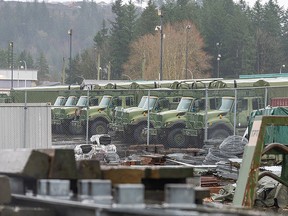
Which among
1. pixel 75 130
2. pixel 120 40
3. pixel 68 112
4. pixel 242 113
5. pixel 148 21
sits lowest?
pixel 75 130

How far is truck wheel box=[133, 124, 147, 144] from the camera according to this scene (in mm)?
34569

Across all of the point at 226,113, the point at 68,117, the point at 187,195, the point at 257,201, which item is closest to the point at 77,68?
the point at 68,117

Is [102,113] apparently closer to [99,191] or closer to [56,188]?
[56,188]

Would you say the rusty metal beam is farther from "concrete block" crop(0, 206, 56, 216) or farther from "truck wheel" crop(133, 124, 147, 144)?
"truck wheel" crop(133, 124, 147, 144)

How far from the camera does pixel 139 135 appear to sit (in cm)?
3656

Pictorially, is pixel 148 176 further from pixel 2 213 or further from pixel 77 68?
pixel 77 68

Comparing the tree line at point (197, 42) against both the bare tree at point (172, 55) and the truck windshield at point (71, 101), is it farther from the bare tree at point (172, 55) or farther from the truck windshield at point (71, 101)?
the truck windshield at point (71, 101)

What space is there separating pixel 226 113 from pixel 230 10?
97025 millimetres

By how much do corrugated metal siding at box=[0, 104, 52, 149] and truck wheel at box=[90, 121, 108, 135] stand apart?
12.4m

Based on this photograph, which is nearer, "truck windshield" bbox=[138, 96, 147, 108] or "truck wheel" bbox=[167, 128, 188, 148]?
"truck wheel" bbox=[167, 128, 188, 148]

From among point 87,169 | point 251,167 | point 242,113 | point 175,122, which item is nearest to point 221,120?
point 242,113

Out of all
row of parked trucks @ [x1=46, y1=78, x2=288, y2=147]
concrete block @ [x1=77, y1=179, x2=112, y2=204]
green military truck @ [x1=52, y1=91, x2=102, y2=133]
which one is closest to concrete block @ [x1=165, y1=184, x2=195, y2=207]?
concrete block @ [x1=77, y1=179, x2=112, y2=204]

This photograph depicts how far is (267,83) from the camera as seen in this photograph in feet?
129

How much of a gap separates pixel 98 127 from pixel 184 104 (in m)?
3.50
